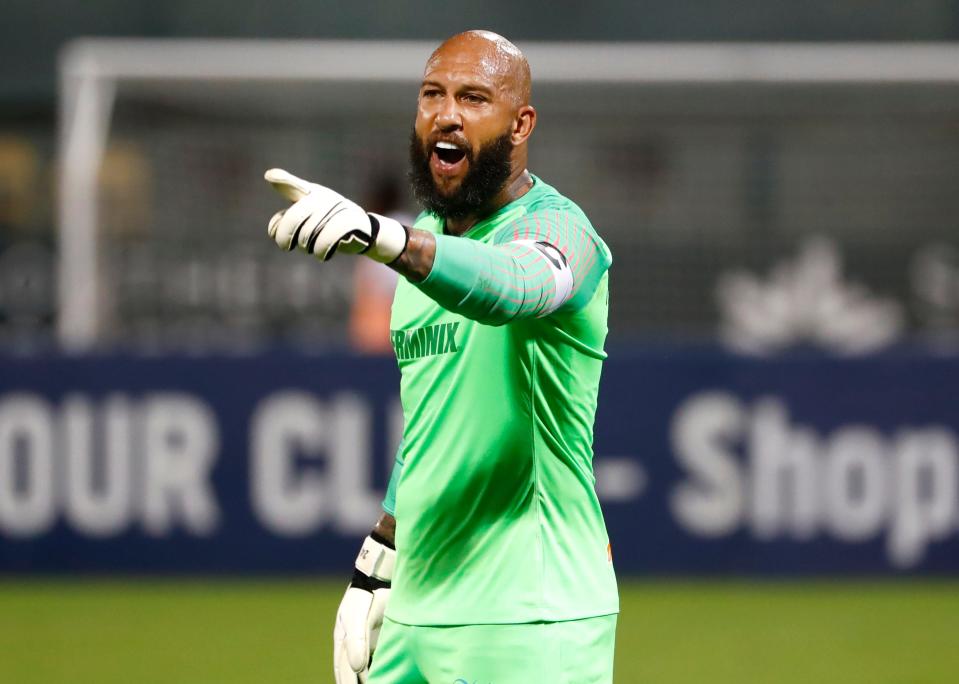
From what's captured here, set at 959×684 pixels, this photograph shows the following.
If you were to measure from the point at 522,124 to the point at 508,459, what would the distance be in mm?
669

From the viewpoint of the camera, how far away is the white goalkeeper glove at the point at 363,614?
3455mm

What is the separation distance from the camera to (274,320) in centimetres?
1197

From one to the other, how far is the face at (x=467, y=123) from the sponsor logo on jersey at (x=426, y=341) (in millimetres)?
250

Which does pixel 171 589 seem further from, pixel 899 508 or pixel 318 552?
pixel 899 508

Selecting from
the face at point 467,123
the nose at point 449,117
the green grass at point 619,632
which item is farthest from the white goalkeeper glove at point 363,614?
the green grass at point 619,632

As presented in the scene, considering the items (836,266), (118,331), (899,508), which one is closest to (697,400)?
(899,508)

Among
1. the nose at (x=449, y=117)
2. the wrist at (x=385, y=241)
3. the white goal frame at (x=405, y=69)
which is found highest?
the white goal frame at (x=405, y=69)

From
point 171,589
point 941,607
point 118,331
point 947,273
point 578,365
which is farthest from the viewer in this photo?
point 947,273

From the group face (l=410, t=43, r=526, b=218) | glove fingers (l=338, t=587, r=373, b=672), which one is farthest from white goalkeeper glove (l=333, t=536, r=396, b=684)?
face (l=410, t=43, r=526, b=218)

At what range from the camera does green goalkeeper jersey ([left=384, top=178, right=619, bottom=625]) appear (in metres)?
3.05

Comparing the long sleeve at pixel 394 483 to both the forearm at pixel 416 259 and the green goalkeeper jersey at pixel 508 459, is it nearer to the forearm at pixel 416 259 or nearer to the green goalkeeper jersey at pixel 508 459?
the green goalkeeper jersey at pixel 508 459

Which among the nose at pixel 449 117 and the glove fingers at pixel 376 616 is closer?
the nose at pixel 449 117

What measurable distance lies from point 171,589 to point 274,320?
12.2 ft

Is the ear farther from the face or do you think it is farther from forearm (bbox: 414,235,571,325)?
forearm (bbox: 414,235,571,325)
